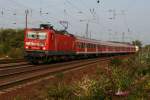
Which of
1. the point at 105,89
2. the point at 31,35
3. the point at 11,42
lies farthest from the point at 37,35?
the point at 11,42

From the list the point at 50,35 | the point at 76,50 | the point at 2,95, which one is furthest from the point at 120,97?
the point at 76,50

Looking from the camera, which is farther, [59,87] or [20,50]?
[20,50]

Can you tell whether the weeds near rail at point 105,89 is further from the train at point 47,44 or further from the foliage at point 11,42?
the foliage at point 11,42

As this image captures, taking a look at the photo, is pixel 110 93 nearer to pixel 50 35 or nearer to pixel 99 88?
pixel 99 88

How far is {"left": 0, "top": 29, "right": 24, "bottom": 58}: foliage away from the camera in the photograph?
144 feet

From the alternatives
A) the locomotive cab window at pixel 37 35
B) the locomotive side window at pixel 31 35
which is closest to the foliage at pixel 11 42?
the locomotive side window at pixel 31 35

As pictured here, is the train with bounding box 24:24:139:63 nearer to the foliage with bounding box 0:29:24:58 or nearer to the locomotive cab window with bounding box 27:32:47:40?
the locomotive cab window with bounding box 27:32:47:40

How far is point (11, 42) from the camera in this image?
84.4m

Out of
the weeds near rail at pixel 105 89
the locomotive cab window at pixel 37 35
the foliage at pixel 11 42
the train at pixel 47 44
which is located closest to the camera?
the weeds near rail at pixel 105 89

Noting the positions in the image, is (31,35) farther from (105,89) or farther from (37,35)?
(105,89)

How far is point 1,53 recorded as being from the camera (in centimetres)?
4638

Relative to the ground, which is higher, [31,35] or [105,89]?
[31,35]

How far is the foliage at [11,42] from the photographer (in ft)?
144

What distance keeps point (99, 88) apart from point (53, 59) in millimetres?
20976
